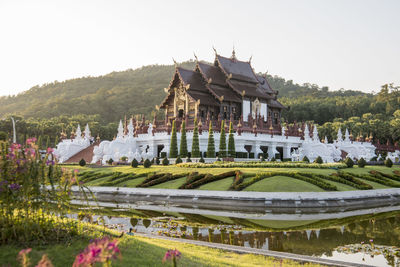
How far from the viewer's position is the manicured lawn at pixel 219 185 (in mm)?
22078

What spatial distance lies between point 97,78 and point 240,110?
272 ft

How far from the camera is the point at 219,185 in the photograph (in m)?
22.6

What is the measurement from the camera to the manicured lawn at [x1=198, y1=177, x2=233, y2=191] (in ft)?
72.4

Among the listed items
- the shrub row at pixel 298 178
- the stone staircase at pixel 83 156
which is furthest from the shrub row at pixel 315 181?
the stone staircase at pixel 83 156

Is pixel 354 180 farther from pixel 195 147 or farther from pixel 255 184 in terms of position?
pixel 195 147

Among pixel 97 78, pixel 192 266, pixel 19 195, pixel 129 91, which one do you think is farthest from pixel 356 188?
pixel 97 78

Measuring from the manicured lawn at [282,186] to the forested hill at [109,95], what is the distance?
57.8 meters

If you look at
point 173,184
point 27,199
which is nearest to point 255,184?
point 173,184

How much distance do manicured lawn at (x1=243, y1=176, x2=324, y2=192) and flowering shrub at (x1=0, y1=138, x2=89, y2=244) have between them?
13.8 m

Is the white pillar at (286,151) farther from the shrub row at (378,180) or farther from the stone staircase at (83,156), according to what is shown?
the stone staircase at (83,156)

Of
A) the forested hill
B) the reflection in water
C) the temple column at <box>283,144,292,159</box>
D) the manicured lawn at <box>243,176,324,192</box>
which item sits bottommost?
the reflection in water

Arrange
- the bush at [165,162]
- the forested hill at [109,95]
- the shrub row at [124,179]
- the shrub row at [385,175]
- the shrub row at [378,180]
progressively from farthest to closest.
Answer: the forested hill at [109,95]
the bush at [165,162]
the shrub row at [385,175]
the shrub row at [124,179]
the shrub row at [378,180]

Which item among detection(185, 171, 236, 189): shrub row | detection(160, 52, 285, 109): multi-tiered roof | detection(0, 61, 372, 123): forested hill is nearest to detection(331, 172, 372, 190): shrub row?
detection(185, 171, 236, 189): shrub row

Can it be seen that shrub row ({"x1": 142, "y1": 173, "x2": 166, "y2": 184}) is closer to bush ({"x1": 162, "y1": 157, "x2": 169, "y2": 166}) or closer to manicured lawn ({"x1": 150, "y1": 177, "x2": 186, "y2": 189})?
manicured lawn ({"x1": 150, "y1": 177, "x2": 186, "y2": 189})
